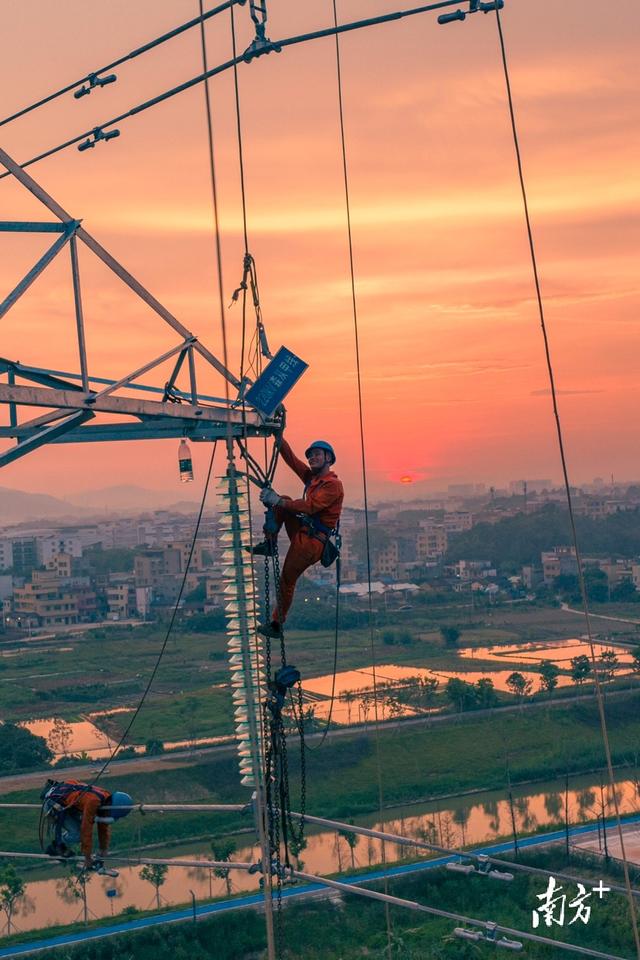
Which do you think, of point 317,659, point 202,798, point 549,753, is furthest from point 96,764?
point 317,659

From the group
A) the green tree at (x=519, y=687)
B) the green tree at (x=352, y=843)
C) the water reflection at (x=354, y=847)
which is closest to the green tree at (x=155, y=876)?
the water reflection at (x=354, y=847)

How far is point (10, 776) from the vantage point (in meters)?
19.6

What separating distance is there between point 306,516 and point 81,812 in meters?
1.59

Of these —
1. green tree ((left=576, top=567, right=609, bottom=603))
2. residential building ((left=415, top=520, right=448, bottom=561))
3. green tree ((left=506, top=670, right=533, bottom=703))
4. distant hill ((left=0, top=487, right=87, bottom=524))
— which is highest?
distant hill ((left=0, top=487, right=87, bottom=524))

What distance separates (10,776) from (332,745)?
5157mm

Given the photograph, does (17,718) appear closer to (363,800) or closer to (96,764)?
(96,764)

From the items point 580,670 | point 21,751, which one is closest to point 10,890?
point 21,751

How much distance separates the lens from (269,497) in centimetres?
415

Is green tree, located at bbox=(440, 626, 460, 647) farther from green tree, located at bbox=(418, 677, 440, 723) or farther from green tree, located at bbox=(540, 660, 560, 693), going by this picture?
green tree, located at bbox=(418, 677, 440, 723)

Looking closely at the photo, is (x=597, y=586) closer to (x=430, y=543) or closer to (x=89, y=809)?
(x=430, y=543)

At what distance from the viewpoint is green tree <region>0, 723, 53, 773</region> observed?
20.0m

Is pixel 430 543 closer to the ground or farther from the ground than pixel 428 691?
farther from the ground

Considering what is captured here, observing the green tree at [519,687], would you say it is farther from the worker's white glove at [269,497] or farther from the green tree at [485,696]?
the worker's white glove at [269,497]

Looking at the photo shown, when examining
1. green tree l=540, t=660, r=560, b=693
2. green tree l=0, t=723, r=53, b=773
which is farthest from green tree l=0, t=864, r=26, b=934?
green tree l=540, t=660, r=560, b=693
